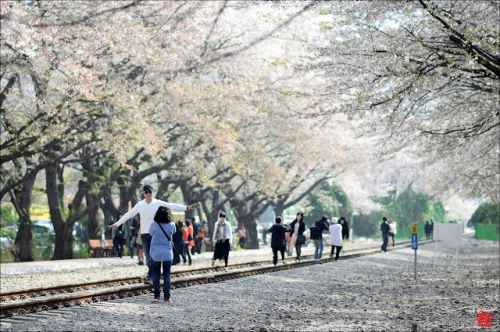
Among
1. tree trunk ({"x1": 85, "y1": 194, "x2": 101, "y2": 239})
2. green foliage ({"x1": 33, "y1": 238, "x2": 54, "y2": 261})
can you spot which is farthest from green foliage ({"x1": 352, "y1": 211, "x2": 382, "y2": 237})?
green foliage ({"x1": 33, "y1": 238, "x2": 54, "y2": 261})

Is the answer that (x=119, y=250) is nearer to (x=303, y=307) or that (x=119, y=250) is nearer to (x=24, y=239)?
(x=24, y=239)

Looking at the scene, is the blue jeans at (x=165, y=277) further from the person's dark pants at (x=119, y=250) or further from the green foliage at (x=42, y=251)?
the green foliage at (x=42, y=251)

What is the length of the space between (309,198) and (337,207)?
10.2ft

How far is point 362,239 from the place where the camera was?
79938mm

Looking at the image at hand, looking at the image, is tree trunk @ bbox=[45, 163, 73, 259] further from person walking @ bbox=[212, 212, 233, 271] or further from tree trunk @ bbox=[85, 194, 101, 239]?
person walking @ bbox=[212, 212, 233, 271]

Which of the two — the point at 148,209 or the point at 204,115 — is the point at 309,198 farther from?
the point at 148,209

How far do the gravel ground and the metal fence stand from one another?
4905cm

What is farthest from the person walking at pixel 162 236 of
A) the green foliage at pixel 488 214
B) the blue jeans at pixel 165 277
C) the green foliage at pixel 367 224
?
the green foliage at pixel 367 224

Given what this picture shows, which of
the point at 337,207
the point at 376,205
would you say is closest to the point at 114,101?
the point at 337,207

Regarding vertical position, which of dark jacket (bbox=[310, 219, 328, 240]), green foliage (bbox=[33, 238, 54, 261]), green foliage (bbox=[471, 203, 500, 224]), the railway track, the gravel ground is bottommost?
the gravel ground

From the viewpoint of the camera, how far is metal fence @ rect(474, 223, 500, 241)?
6843 cm

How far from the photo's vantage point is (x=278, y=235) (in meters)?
26.3

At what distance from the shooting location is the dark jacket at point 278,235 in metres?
26.0

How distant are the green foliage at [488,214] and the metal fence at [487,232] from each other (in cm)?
51
